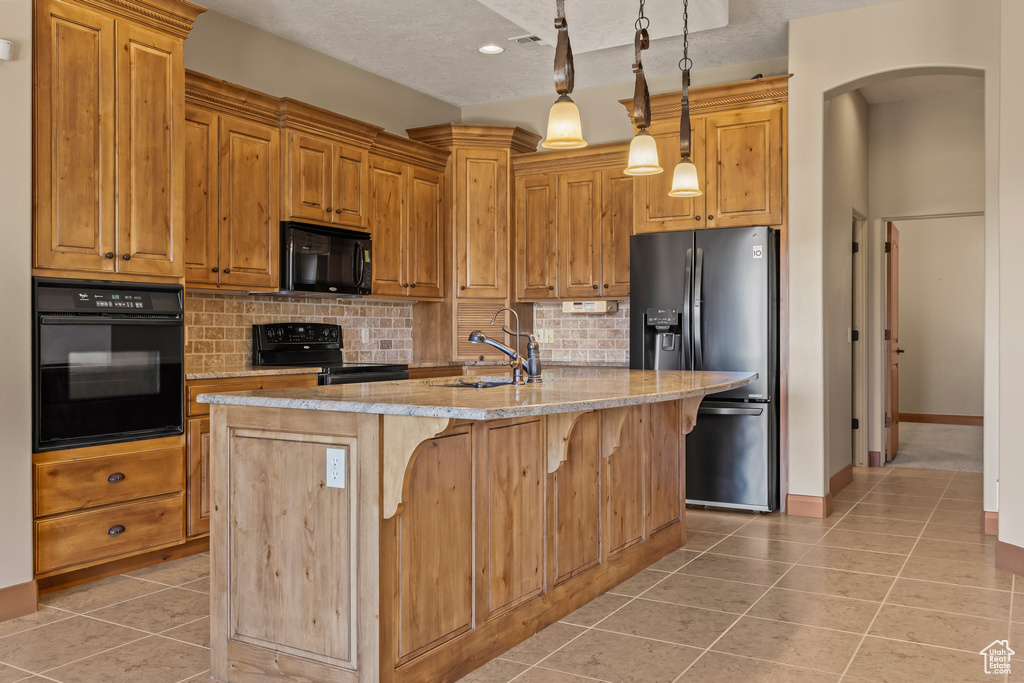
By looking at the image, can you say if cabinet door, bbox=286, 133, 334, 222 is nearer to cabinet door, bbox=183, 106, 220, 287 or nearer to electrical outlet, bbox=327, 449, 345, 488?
cabinet door, bbox=183, 106, 220, 287

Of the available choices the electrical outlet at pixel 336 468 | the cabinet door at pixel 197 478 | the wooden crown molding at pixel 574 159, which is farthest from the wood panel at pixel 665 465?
the wooden crown molding at pixel 574 159

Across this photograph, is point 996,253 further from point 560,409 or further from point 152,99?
point 152,99

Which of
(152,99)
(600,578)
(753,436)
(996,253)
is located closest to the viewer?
Answer: (600,578)

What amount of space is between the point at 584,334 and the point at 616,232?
946 mm

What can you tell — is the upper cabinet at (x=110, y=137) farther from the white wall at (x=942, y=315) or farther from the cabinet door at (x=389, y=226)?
the white wall at (x=942, y=315)

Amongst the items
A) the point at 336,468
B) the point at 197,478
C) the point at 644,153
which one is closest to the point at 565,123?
the point at 644,153

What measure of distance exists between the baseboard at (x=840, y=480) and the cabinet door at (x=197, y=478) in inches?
158

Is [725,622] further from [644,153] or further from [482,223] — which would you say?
[482,223]

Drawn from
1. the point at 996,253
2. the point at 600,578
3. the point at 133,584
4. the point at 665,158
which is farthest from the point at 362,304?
the point at 996,253

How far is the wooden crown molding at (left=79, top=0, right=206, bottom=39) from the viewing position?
12.0 ft

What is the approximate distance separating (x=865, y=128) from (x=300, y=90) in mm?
4758

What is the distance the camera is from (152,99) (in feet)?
12.6

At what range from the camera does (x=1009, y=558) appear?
3816 millimetres

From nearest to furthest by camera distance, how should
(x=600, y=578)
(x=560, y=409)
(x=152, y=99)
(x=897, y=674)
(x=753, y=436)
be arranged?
1. (x=560, y=409)
2. (x=897, y=674)
3. (x=600, y=578)
4. (x=152, y=99)
5. (x=753, y=436)
